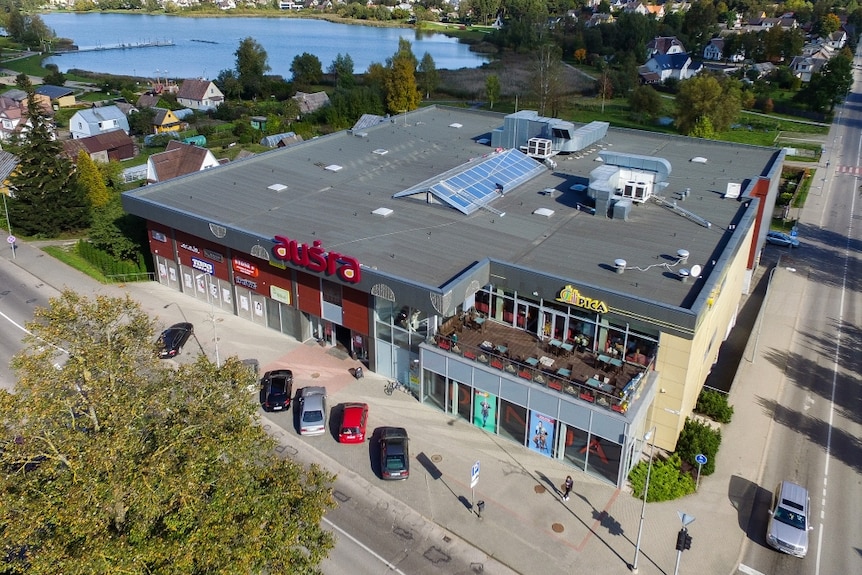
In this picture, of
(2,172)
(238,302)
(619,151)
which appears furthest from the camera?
(2,172)

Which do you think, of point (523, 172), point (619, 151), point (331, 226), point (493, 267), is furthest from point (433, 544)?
point (619, 151)

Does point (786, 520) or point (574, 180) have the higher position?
point (574, 180)

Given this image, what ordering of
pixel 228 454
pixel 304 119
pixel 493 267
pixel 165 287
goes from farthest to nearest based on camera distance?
pixel 304 119, pixel 165 287, pixel 493 267, pixel 228 454

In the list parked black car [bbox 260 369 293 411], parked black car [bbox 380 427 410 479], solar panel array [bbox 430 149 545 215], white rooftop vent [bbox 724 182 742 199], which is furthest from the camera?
white rooftop vent [bbox 724 182 742 199]

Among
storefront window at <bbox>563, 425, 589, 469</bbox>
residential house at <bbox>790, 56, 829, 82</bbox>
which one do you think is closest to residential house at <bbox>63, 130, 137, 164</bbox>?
storefront window at <bbox>563, 425, 589, 469</bbox>

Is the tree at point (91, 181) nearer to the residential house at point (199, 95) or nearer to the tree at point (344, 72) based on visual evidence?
the residential house at point (199, 95)

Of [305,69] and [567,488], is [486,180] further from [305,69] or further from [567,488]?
[305,69]

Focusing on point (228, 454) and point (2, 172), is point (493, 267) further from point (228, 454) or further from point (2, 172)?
point (2, 172)

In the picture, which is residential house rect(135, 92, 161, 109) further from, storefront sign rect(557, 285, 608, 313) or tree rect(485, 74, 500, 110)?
storefront sign rect(557, 285, 608, 313)

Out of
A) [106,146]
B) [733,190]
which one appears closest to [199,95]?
[106,146]
